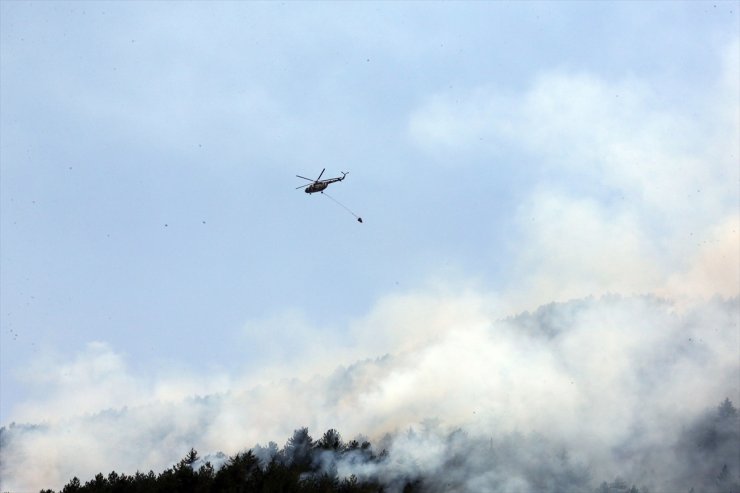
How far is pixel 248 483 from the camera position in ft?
279

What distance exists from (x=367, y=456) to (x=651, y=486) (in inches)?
4129

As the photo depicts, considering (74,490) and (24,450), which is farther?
(24,450)

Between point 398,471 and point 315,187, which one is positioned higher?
point 315,187

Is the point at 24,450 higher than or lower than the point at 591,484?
higher

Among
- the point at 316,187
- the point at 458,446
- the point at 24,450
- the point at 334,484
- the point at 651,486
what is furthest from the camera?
the point at 24,450

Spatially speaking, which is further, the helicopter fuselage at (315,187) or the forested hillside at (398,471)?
the forested hillside at (398,471)

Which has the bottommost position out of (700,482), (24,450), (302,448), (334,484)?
(700,482)

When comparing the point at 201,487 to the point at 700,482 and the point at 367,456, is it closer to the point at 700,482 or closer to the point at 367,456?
the point at 367,456

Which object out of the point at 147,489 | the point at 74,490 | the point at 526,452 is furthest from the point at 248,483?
the point at 526,452

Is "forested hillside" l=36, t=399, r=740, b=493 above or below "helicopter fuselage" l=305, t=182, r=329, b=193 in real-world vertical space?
below

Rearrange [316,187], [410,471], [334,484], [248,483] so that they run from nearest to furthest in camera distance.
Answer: [316,187] < [248,483] < [334,484] < [410,471]

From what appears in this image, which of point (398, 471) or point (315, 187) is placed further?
point (398, 471)

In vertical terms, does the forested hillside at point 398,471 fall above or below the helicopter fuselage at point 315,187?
below

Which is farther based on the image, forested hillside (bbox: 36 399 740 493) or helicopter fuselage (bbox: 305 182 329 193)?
forested hillside (bbox: 36 399 740 493)
